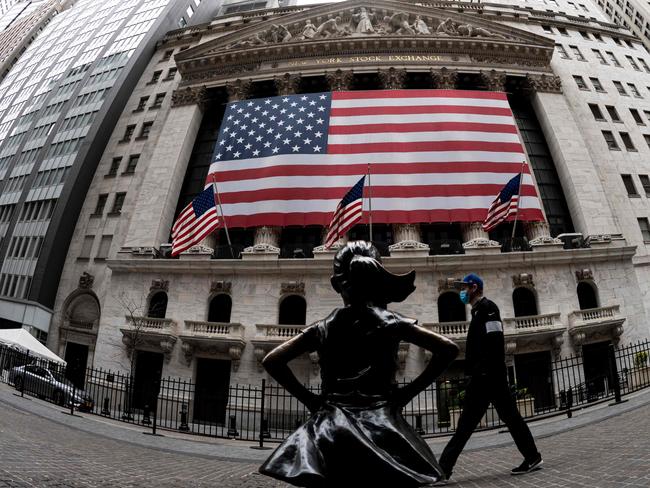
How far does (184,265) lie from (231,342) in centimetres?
556

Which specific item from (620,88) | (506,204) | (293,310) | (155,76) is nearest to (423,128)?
(506,204)

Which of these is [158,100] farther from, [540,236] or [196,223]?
[540,236]

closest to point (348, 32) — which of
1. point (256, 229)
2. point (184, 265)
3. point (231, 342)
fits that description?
point (256, 229)

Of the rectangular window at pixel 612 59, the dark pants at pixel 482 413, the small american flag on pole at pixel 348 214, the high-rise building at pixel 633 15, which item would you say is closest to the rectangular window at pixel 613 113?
the rectangular window at pixel 612 59

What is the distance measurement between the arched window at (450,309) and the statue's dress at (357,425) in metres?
17.4

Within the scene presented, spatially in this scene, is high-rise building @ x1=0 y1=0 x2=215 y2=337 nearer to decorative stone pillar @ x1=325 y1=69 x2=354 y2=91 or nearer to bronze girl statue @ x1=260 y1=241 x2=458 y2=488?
decorative stone pillar @ x1=325 y1=69 x2=354 y2=91

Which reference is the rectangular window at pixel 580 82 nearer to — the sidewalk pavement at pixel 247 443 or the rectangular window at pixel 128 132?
the sidewalk pavement at pixel 247 443

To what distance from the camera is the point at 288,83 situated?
89.6 feet

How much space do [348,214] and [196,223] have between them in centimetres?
731

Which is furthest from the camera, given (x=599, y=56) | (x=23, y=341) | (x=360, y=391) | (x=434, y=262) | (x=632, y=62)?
(x=632, y=62)

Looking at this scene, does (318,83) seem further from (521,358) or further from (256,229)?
(521,358)

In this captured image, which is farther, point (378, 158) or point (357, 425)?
point (378, 158)

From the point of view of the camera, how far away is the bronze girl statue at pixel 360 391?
69.5 inches

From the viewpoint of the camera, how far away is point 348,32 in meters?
28.9
